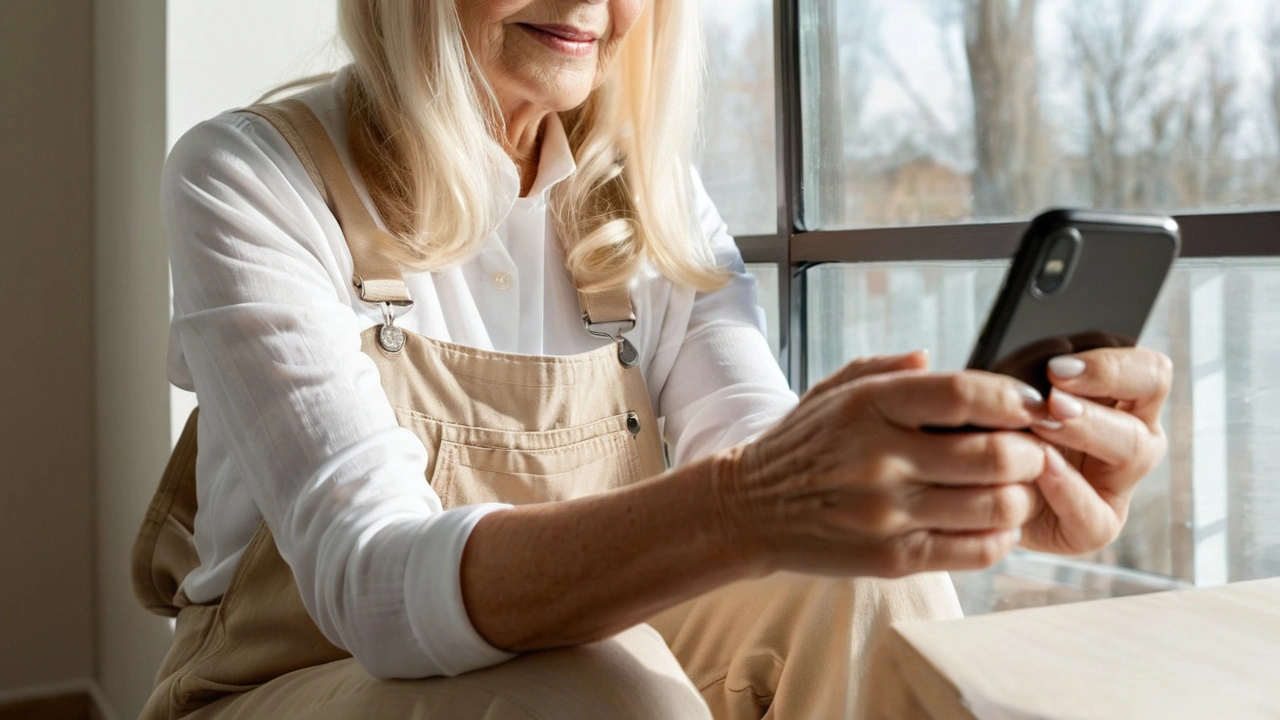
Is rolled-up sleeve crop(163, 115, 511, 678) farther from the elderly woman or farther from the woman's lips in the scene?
the woman's lips

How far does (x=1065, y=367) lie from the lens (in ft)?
2.42

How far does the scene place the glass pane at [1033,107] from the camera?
48.6 inches

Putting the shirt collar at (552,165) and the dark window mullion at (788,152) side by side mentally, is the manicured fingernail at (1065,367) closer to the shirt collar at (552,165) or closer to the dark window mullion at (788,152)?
the shirt collar at (552,165)

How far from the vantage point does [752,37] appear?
1980mm

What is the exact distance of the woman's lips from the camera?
3.95 ft

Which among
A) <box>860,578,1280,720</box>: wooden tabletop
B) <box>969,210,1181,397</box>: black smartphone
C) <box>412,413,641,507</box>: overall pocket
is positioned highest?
<box>969,210,1181,397</box>: black smartphone

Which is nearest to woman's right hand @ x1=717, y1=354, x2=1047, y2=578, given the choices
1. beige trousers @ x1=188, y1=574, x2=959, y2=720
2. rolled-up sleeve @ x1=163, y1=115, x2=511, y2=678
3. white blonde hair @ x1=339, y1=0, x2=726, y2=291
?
beige trousers @ x1=188, y1=574, x2=959, y2=720

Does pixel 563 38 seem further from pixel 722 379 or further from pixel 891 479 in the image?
pixel 891 479

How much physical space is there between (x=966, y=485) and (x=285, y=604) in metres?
0.63

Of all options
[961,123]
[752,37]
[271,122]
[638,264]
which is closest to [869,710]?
[638,264]

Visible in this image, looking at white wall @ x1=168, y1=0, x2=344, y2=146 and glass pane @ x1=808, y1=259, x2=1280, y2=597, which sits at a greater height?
white wall @ x1=168, y1=0, x2=344, y2=146

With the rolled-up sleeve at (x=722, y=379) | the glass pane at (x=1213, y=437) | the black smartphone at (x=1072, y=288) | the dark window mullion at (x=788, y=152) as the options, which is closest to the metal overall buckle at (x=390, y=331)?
the rolled-up sleeve at (x=722, y=379)

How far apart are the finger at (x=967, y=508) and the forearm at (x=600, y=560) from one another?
111mm

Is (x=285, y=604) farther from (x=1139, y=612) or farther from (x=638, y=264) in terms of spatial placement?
(x=1139, y=612)
